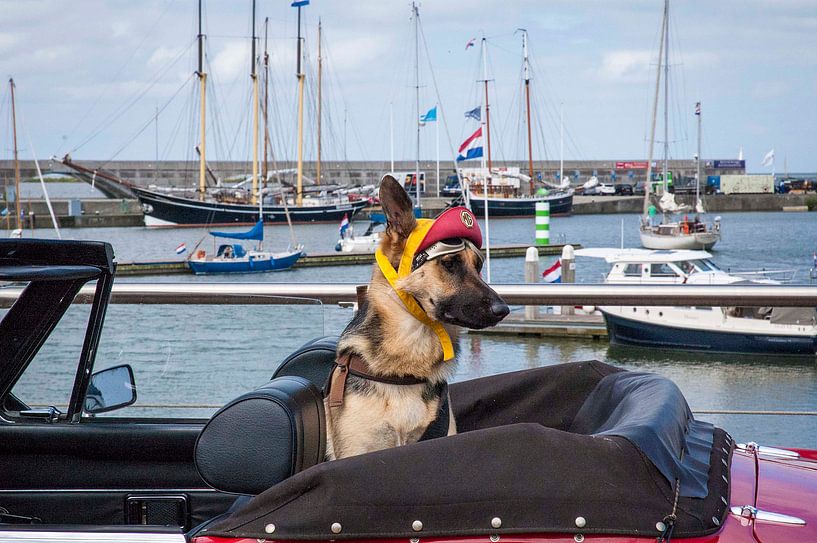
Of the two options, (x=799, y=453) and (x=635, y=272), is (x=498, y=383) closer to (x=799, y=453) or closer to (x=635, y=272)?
(x=799, y=453)

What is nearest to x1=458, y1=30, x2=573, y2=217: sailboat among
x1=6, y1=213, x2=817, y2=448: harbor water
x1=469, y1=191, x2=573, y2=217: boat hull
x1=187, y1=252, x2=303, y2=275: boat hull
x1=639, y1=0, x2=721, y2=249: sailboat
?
x1=469, y1=191, x2=573, y2=217: boat hull

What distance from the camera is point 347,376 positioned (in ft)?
8.63

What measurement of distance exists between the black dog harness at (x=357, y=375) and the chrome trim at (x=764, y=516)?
0.85 metres

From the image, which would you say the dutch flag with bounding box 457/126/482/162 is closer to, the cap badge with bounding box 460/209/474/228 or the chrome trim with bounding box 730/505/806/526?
the cap badge with bounding box 460/209/474/228

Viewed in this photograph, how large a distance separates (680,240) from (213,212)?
114ft

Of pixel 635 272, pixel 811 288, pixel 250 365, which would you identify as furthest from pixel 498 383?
pixel 635 272

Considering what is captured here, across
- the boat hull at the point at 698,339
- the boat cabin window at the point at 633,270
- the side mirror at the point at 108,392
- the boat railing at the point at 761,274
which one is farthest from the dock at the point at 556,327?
the side mirror at the point at 108,392

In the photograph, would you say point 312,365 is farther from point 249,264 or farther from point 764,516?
point 249,264

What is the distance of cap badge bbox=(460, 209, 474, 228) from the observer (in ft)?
8.54

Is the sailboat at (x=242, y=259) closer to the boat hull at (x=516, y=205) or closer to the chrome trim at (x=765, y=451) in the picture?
the boat hull at (x=516, y=205)

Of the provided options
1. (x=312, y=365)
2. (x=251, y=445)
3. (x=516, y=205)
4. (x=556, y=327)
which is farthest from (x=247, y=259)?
(x=516, y=205)

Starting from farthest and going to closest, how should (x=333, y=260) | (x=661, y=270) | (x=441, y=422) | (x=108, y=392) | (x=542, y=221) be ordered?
(x=542, y=221), (x=333, y=260), (x=661, y=270), (x=108, y=392), (x=441, y=422)

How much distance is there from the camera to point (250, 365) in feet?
10.3

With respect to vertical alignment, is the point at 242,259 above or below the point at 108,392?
below
